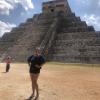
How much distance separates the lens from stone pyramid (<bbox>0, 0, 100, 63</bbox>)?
32.2 m

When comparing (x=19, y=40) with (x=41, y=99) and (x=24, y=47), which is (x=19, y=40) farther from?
(x=41, y=99)

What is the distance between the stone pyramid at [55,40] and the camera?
1267 inches

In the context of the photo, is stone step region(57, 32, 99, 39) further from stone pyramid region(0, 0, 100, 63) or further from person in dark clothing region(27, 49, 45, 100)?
person in dark clothing region(27, 49, 45, 100)

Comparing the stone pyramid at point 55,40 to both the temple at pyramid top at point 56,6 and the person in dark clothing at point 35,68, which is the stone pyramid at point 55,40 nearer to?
the temple at pyramid top at point 56,6

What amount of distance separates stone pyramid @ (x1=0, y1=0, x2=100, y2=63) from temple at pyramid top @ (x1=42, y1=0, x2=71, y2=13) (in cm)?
707

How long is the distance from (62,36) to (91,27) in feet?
19.4

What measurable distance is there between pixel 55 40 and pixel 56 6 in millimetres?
19700

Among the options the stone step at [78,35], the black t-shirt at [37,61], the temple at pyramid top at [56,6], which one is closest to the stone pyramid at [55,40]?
the stone step at [78,35]

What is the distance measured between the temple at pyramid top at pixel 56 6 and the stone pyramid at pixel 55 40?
707 centimetres

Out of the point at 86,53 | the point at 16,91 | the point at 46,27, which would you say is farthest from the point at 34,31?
the point at 16,91

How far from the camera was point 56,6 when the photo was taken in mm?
54500

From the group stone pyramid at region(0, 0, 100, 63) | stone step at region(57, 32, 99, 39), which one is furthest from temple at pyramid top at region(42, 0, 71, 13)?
stone step at region(57, 32, 99, 39)

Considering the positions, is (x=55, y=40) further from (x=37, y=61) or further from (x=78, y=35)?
(x=37, y=61)

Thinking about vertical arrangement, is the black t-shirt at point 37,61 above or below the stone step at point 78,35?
below
